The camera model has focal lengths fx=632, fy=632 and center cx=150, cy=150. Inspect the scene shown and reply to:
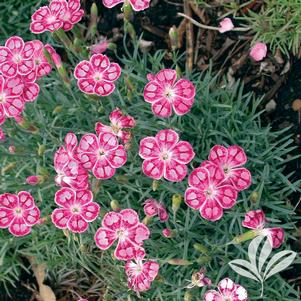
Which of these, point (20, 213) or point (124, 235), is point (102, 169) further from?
point (20, 213)

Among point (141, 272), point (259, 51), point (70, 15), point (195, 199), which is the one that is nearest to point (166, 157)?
point (195, 199)

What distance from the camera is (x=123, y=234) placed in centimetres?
196

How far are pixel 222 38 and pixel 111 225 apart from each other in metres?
1.40

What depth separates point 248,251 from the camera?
2.27 metres

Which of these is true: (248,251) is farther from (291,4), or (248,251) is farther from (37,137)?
(291,4)

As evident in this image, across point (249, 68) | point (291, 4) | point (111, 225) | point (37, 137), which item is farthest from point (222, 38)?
point (111, 225)

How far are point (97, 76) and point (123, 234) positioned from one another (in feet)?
1.68

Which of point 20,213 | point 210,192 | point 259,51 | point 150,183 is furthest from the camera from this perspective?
point 259,51

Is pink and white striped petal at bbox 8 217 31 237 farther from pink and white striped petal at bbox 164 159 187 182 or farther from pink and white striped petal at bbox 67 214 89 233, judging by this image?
pink and white striped petal at bbox 164 159 187 182

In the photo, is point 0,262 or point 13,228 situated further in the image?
point 0,262

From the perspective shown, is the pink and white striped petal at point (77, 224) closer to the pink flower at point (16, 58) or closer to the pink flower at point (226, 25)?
the pink flower at point (16, 58)

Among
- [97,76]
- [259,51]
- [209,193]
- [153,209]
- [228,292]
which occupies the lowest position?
[259,51]

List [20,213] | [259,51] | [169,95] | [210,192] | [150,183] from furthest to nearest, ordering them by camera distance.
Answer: [259,51]
[150,183]
[20,213]
[169,95]
[210,192]

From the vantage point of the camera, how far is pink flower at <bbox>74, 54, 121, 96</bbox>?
2010 millimetres
